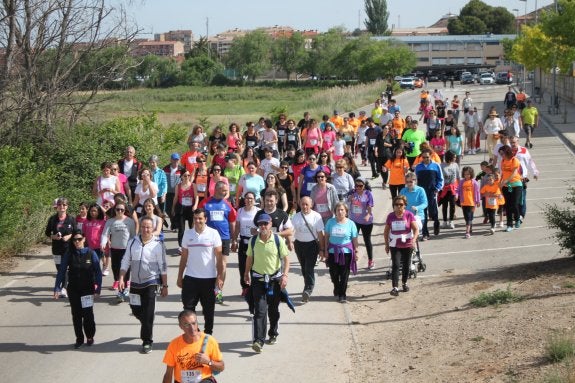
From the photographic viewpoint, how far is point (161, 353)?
11.3 meters

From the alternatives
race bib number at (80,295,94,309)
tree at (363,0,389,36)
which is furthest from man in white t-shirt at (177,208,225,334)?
tree at (363,0,389,36)

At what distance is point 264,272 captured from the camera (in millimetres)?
11344

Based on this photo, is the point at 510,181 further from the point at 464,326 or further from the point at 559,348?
the point at 559,348

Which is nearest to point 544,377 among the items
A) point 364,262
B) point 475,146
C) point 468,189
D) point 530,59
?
point 364,262

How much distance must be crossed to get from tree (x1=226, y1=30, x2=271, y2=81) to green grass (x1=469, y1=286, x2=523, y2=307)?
132 meters

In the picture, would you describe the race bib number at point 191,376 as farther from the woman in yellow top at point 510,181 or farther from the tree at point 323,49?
the tree at point 323,49

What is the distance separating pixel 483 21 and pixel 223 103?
3195 inches

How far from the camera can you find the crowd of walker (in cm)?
1131

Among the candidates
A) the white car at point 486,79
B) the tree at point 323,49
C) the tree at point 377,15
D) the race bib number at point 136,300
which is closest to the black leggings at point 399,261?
the race bib number at point 136,300

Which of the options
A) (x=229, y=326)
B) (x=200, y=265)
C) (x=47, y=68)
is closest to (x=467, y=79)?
(x=47, y=68)

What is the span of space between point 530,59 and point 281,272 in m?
46.3

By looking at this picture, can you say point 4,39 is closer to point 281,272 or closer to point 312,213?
point 312,213

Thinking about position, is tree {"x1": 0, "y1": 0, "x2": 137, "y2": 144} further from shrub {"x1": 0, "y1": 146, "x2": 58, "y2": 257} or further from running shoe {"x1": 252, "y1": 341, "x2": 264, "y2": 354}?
running shoe {"x1": 252, "y1": 341, "x2": 264, "y2": 354}

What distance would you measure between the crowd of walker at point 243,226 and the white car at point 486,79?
71.1m
